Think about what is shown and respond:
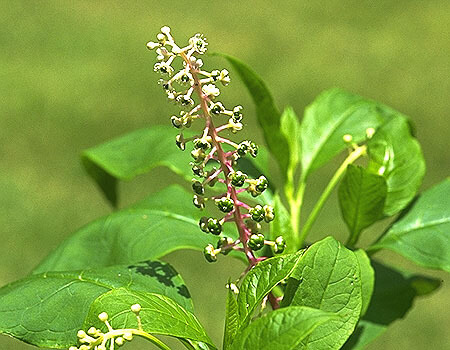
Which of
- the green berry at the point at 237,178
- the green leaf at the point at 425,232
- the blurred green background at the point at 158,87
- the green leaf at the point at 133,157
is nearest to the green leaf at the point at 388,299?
the green leaf at the point at 425,232

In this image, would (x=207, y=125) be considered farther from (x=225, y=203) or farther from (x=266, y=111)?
(x=266, y=111)

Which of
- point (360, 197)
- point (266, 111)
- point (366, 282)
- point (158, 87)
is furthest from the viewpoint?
point (158, 87)

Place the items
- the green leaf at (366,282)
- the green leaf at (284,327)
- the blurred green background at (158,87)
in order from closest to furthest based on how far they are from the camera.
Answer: the green leaf at (284,327) → the green leaf at (366,282) → the blurred green background at (158,87)

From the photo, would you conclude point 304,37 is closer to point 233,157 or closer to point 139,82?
point 139,82

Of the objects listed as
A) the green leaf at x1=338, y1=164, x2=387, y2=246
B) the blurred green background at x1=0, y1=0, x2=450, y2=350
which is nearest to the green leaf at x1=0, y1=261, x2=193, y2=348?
the green leaf at x1=338, y1=164, x2=387, y2=246

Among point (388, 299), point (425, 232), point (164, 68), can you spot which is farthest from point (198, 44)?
point (388, 299)

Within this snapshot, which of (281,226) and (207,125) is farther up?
(207,125)

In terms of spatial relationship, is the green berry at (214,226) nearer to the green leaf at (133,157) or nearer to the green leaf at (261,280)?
the green leaf at (261,280)
